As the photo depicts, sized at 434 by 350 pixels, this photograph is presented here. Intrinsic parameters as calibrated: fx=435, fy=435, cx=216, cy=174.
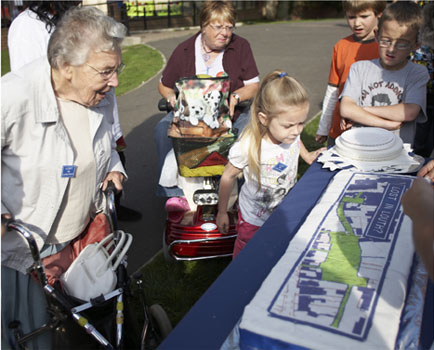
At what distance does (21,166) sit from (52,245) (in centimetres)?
46

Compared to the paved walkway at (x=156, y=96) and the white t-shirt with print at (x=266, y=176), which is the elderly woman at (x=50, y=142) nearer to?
the white t-shirt with print at (x=266, y=176)

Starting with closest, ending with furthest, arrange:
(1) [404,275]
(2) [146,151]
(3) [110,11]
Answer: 1. (1) [404,275]
2. (2) [146,151]
3. (3) [110,11]

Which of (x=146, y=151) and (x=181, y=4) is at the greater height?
(x=181, y=4)

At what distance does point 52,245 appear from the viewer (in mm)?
2223

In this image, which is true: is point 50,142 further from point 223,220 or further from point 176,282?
point 176,282

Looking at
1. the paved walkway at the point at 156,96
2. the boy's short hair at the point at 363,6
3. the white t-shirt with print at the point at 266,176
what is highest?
the boy's short hair at the point at 363,6

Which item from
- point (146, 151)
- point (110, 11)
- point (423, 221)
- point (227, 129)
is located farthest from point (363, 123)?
point (110, 11)

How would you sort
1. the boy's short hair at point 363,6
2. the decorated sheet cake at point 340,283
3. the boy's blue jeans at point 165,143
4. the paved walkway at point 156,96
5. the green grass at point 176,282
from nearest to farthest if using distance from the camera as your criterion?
the decorated sheet cake at point 340,283, the green grass at point 176,282, the boy's short hair at point 363,6, the boy's blue jeans at point 165,143, the paved walkway at point 156,96

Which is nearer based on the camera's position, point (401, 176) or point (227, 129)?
point (401, 176)

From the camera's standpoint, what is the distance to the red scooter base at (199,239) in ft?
10.8

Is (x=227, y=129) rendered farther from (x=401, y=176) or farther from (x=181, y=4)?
(x=181, y=4)

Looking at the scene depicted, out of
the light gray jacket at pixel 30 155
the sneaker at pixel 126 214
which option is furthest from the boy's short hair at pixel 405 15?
the sneaker at pixel 126 214

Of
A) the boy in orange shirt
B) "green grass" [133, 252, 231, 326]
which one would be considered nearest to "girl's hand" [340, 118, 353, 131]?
the boy in orange shirt

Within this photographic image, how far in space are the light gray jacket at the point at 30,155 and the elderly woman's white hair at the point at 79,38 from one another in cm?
11
